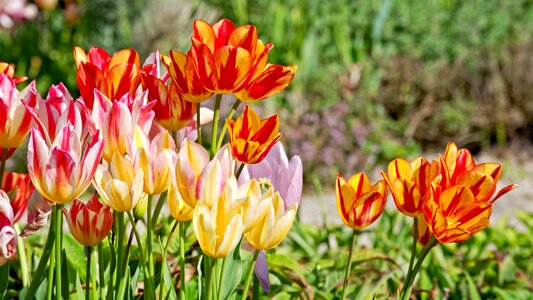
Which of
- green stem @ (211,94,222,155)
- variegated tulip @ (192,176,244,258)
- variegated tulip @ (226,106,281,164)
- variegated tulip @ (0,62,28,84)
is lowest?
variegated tulip @ (192,176,244,258)

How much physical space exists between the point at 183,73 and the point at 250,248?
69cm

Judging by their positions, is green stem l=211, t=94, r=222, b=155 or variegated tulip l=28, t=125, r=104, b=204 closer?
variegated tulip l=28, t=125, r=104, b=204

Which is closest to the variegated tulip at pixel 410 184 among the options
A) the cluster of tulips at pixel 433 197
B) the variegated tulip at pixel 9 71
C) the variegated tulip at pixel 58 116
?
the cluster of tulips at pixel 433 197

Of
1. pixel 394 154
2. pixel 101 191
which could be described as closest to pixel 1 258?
pixel 101 191

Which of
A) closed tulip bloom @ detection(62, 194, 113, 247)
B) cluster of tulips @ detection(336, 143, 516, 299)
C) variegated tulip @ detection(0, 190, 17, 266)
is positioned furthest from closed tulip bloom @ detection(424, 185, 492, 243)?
variegated tulip @ detection(0, 190, 17, 266)

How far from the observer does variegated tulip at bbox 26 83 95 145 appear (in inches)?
44.7

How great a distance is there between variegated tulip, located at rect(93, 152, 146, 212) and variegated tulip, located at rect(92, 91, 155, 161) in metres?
0.03

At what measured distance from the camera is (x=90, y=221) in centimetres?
117

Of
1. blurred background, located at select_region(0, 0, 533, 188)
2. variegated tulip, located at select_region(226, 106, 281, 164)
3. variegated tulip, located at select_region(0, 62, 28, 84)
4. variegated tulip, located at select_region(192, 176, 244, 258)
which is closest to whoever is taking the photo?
variegated tulip, located at select_region(192, 176, 244, 258)

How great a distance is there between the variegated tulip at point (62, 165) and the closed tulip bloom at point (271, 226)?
20 centimetres

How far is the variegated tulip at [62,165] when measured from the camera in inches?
41.7

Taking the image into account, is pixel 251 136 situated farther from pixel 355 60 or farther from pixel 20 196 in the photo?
pixel 355 60

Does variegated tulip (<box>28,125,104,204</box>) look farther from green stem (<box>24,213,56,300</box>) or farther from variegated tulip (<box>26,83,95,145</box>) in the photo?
green stem (<box>24,213,56,300</box>)

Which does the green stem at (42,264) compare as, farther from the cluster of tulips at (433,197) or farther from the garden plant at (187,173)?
the cluster of tulips at (433,197)
